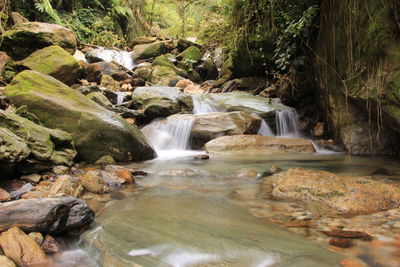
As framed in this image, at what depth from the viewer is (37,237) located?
6.27 feet

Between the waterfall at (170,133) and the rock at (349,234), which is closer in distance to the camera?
the rock at (349,234)

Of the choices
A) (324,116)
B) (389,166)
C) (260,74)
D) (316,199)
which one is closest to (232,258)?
(316,199)

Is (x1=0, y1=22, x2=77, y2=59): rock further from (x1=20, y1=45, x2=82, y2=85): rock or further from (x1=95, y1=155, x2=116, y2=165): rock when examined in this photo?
(x1=95, y1=155, x2=116, y2=165): rock

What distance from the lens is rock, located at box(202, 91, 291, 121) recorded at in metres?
7.84

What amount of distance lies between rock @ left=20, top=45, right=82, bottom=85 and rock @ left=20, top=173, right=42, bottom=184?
5.30 m

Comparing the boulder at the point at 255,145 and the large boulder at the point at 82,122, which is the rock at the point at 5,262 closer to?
the large boulder at the point at 82,122

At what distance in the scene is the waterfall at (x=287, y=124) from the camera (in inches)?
307

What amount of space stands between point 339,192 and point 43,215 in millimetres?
2557

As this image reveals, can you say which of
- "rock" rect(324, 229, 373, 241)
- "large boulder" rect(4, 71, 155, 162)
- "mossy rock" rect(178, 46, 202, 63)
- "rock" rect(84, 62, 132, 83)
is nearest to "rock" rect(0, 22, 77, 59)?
"rock" rect(84, 62, 132, 83)

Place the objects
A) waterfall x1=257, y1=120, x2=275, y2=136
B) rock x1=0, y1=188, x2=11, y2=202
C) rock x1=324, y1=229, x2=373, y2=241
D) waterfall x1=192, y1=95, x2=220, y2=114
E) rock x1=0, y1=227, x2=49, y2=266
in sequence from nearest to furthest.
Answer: rock x1=0, y1=227, x2=49, y2=266
rock x1=324, y1=229, x2=373, y2=241
rock x1=0, y1=188, x2=11, y2=202
waterfall x1=257, y1=120, x2=275, y2=136
waterfall x1=192, y1=95, x2=220, y2=114

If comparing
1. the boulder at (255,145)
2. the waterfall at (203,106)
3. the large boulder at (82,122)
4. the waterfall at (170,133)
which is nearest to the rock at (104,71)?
the waterfall at (203,106)

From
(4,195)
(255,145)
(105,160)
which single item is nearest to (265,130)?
(255,145)

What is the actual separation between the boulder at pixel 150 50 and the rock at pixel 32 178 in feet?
37.9

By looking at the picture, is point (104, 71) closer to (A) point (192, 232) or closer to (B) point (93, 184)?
(B) point (93, 184)
